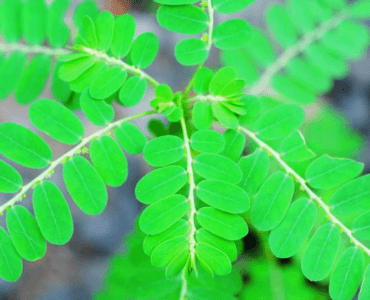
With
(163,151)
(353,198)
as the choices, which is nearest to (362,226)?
(353,198)

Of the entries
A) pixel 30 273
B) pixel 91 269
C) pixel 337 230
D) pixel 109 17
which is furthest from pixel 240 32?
pixel 30 273

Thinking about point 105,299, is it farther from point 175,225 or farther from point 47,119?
point 47,119

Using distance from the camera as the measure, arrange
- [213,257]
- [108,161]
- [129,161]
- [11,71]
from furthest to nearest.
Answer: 1. [129,161]
2. [11,71]
3. [108,161]
4. [213,257]

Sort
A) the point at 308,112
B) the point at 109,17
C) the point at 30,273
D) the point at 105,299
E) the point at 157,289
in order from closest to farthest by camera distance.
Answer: the point at 109,17, the point at 157,289, the point at 105,299, the point at 30,273, the point at 308,112

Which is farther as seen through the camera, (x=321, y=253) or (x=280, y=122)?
(x=280, y=122)

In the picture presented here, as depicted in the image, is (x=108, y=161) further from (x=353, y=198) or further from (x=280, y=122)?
(x=353, y=198)

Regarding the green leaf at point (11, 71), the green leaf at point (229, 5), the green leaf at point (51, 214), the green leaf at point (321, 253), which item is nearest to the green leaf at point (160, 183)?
the green leaf at point (51, 214)

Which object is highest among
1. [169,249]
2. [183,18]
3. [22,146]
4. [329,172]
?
[183,18]

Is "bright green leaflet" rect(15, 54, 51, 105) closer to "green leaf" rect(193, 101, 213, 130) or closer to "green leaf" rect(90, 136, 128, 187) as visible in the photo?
"green leaf" rect(90, 136, 128, 187)
